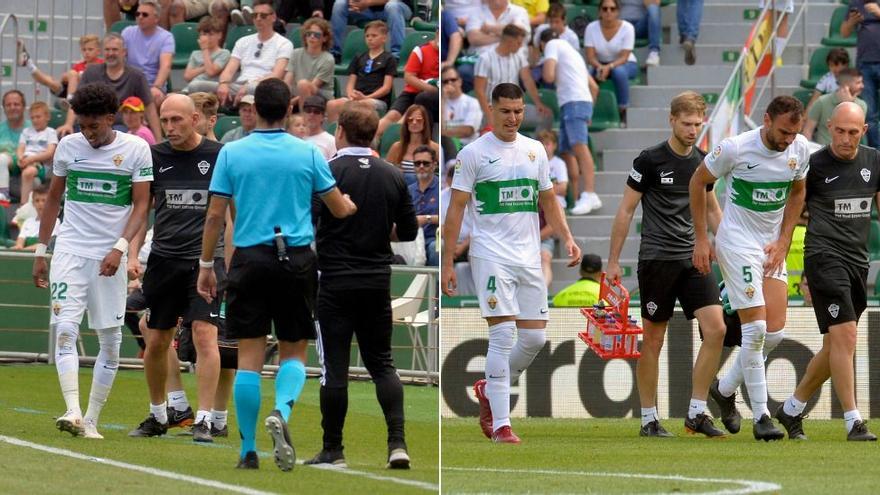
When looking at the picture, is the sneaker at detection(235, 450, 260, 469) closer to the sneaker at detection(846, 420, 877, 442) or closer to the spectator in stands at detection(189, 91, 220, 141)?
the spectator in stands at detection(189, 91, 220, 141)

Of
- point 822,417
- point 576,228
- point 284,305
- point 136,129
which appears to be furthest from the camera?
point 576,228

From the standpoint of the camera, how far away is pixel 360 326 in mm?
8352

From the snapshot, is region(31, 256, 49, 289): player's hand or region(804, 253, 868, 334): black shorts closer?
region(804, 253, 868, 334): black shorts

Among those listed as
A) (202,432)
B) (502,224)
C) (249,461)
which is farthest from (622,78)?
(249,461)

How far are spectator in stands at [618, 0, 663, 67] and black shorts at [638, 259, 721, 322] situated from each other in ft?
31.1

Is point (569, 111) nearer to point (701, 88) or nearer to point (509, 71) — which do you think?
point (509, 71)

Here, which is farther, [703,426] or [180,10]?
[180,10]

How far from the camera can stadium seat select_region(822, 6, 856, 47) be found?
1961 centimetres

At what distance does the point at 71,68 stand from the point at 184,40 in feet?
4.92

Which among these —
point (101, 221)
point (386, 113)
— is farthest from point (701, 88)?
point (101, 221)

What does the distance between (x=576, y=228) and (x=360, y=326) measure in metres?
9.77

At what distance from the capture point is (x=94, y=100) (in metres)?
9.72

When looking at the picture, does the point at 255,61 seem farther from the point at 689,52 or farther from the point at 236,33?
the point at 689,52

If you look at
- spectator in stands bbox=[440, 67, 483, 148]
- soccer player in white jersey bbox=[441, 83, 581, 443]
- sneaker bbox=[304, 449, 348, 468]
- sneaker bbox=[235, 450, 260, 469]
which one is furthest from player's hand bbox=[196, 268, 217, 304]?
spectator in stands bbox=[440, 67, 483, 148]
